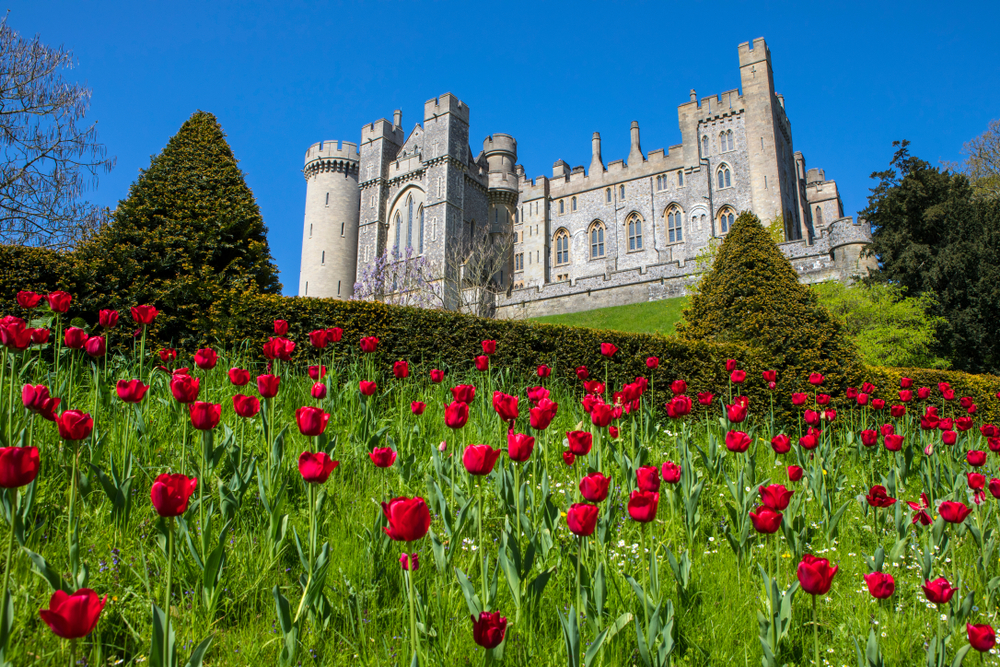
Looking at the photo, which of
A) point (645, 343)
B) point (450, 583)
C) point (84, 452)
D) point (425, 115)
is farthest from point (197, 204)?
point (425, 115)

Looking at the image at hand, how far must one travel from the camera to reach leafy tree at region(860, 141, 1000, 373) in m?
16.5

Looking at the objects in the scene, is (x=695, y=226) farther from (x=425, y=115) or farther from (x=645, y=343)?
(x=645, y=343)

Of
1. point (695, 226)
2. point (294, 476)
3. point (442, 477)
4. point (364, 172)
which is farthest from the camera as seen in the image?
point (364, 172)

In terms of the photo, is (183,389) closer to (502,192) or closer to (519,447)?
(519,447)

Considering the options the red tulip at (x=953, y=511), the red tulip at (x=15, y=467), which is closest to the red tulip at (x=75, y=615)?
the red tulip at (x=15, y=467)

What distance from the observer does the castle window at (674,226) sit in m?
34.1

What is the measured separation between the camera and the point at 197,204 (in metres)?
7.30

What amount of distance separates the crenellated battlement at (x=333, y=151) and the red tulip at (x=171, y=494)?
39310 millimetres

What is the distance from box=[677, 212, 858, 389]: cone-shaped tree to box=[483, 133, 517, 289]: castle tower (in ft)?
92.1

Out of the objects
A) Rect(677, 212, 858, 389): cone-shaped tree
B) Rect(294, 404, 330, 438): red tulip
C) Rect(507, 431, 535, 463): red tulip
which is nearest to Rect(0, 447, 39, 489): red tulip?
Rect(294, 404, 330, 438): red tulip

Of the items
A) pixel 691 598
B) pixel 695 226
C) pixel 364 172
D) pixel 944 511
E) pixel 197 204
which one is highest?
pixel 364 172

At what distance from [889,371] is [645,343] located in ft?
12.8

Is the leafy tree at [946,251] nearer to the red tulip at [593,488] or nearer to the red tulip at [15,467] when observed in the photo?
the red tulip at [593,488]

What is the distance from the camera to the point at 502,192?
38688 millimetres
